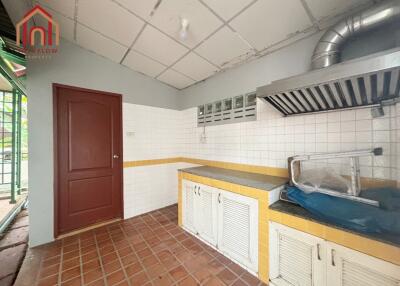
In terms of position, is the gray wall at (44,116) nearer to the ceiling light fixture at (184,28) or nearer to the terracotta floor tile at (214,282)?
the ceiling light fixture at (184,28)

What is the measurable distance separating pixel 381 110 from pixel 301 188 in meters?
0.85

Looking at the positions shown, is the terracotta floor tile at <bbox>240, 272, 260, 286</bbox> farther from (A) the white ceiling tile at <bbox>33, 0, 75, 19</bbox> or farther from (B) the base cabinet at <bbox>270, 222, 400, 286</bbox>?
(A) the white ceiling tile at <bbox>33, 0, 75, 19</bbox>

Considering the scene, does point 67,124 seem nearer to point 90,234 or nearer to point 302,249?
point 90,234

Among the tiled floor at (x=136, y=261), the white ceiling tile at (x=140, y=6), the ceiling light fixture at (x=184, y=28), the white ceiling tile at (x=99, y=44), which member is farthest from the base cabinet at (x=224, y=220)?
the white ceiling tile at (x=99, y=44)

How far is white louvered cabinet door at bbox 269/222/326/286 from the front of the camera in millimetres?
1075

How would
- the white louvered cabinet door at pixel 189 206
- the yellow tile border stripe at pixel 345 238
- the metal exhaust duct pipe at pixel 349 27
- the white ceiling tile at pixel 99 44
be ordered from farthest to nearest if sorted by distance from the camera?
the white louvered cabinet door at pixel 189 206, the white ceiling tile at pixel 99 44, the metal exhaust duct pipe at pixel 349 27, the yellow tile border stripe at pixel 345 238

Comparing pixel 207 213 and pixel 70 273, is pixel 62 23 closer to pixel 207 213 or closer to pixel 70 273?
pixel 70 273

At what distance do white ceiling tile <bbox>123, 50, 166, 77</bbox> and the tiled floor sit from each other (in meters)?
2.40

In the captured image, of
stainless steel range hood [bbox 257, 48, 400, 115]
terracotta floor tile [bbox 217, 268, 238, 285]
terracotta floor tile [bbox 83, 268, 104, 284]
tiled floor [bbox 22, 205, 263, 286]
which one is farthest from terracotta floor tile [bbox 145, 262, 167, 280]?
stainless steel range hood [bbox 257, 48, 400, 115]

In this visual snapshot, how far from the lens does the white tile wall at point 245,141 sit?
51.4 inches

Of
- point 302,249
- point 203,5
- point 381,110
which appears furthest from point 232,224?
point 203,5

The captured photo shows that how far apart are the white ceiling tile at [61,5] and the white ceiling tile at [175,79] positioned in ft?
4.10

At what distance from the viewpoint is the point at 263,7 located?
1341 millimetres

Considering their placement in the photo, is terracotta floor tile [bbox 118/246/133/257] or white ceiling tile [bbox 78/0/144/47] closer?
white ceiling tile [bbox 78/0/144/47]
